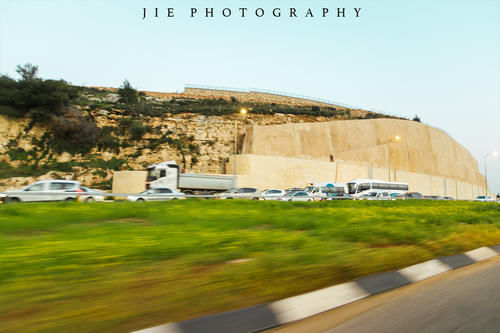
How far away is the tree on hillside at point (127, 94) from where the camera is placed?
63966mm

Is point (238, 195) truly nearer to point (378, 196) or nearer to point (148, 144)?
point (378, 196)

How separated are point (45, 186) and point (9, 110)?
96.2 feet

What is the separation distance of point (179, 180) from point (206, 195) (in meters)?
11.9

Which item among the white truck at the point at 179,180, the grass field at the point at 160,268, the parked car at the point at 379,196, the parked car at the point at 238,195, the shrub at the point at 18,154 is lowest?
the parked car at the point at 379,196

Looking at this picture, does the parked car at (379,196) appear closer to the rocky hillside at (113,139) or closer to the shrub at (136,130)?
the rocky hillside at (113,139)

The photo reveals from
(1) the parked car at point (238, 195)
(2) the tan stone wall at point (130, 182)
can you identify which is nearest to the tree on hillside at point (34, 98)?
(2) the tan stone wall at point (130, 182)

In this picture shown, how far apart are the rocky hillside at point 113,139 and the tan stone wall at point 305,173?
6985 mm

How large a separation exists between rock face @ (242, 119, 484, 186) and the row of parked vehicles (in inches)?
464

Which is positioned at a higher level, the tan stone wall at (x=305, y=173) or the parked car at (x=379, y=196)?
the tan stone wall at (x=305, y=173)

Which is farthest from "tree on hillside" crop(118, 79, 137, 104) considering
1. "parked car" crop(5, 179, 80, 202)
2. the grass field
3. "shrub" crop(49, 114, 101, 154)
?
the grass field

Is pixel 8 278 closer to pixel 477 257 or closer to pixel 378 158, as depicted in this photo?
pixel 477 257

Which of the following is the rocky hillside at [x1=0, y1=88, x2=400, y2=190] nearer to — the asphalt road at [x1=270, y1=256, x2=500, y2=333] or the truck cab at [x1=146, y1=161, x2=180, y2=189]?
the truck cab at [x1=146, y1=161, x2=180, y2=189]

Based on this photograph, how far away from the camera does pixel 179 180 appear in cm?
3653

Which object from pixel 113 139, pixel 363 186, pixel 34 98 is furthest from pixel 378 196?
pixel 34 98
